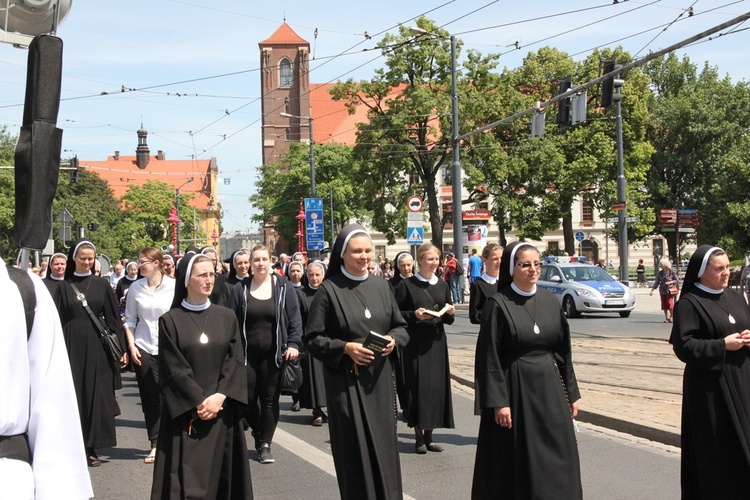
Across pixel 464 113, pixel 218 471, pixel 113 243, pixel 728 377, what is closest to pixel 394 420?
pixel 218 471

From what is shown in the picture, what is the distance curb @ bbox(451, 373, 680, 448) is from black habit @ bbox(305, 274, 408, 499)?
394cm

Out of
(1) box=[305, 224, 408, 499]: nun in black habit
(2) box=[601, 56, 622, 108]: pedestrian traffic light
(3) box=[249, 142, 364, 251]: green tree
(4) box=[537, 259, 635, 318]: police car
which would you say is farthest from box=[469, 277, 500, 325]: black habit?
(3) box=[249, 142, 364, 251]: green tree

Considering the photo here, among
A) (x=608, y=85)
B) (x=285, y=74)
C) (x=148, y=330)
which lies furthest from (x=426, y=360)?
(x=285, y=74)

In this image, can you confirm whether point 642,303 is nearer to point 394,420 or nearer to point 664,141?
point 394,420

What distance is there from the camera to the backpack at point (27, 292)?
2617 millimetres

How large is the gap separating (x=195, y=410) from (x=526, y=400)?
202 centimetres

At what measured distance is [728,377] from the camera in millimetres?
5988

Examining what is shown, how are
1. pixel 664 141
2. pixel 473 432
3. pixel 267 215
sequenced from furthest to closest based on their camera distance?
pixel 267 215 → pixel 664 141 → pixel 473 432

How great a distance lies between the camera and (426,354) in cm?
944

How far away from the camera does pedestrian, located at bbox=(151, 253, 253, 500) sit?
5.88 m

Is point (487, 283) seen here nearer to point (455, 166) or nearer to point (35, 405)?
point (35, 405)

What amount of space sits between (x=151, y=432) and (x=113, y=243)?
74344mm

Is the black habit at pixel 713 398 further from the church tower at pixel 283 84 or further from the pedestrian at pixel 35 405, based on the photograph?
the church tower at pixel 283 84

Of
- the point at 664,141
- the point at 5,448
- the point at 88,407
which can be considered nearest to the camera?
the point at 5,448
